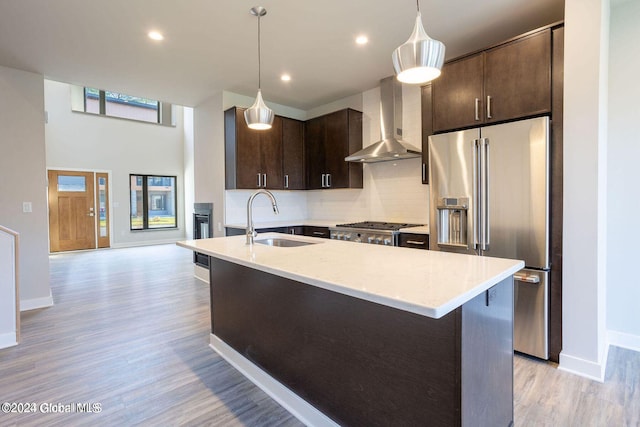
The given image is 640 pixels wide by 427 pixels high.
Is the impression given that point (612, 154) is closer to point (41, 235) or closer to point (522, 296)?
point (522, 296)

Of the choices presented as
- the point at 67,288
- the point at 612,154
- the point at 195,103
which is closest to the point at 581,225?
the point at 612,154

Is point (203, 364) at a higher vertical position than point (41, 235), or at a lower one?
lower

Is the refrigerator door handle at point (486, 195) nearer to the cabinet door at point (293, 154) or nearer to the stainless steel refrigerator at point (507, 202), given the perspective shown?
the stainless steel refrigerator at point (507, 202)

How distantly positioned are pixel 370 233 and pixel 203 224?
2.85 m

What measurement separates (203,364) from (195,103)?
161 inches

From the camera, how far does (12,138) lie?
357cm

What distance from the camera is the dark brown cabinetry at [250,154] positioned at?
425 cm

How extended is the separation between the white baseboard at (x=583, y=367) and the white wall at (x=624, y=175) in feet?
2.11

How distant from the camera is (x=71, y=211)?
777 centimetres

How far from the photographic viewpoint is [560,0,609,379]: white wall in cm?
210

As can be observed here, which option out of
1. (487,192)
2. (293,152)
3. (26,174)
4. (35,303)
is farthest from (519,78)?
(35,303)

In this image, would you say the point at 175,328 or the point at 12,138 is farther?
the point at 12,138

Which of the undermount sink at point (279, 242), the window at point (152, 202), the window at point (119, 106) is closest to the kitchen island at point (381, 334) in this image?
the undermount sink at point (279, 242)

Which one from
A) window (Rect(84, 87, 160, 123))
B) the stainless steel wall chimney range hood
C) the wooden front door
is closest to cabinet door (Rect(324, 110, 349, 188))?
the stainless steel wall chimney range hood
